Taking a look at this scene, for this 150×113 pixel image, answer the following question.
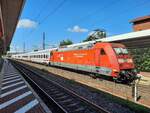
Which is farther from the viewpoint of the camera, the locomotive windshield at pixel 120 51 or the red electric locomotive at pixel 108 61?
the locomotive windshield at pixel 120 51

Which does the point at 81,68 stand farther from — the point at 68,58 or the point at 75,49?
the point at 68,58

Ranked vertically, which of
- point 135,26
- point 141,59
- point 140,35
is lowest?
point 141,59

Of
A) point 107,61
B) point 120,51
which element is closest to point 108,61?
point 107,61

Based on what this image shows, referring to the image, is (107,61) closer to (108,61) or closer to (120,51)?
(108,61)

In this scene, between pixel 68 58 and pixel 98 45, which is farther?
pixel 68 58

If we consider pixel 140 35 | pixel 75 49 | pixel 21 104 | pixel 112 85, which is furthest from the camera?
pixel 75 49

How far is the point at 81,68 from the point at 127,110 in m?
15.1

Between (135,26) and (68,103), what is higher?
(135,26)

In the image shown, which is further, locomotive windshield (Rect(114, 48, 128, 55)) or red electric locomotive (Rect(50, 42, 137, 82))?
locomotive windshield (Rect(114, 48, 128, 55))

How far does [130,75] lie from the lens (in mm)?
19469

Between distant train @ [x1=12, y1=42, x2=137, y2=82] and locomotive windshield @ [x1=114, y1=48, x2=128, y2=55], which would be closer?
distant train @ [x1=12, y1=42, x2=137, y2=82]

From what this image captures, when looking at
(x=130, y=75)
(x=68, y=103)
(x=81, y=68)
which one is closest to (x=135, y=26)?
(x=81, y=68)

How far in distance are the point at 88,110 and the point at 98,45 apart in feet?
36.7

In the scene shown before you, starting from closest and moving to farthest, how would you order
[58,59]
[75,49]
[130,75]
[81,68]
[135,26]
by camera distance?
[130,75], [81,68], [75,49], [58,59], [135,26]
